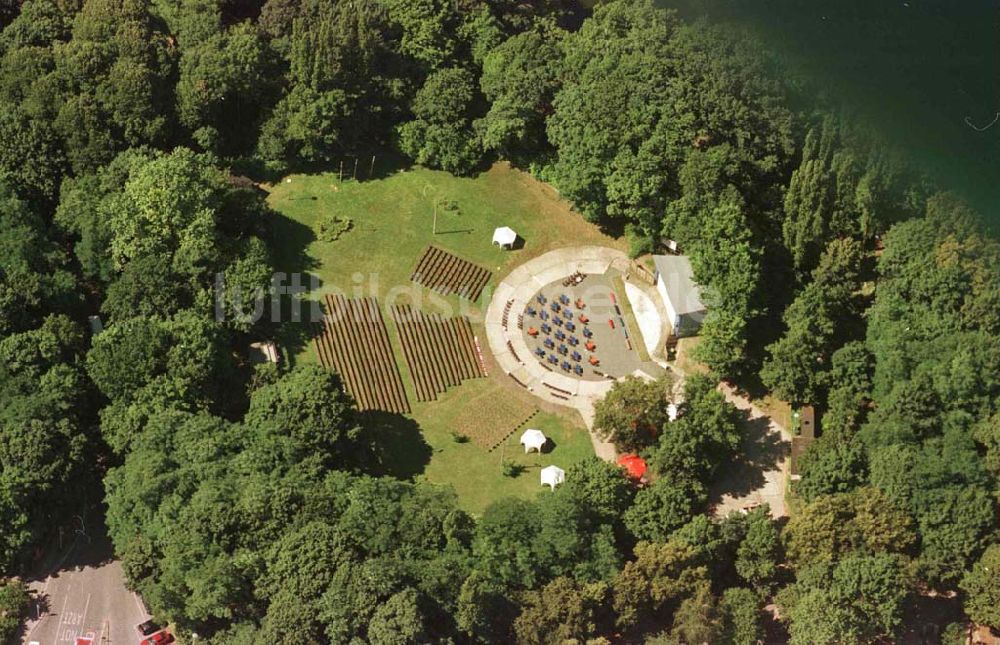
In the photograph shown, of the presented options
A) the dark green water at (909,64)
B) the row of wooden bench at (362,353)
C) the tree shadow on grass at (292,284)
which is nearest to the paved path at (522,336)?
the row of wooden bench at (362,353)

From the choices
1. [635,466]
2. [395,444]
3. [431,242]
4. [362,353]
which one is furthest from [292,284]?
[635,466]

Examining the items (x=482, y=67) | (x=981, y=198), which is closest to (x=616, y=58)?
(x=482, y=67)

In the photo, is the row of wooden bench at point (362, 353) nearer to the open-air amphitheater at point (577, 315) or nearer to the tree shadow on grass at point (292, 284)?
the tree shadow on grass at point (292, 284)

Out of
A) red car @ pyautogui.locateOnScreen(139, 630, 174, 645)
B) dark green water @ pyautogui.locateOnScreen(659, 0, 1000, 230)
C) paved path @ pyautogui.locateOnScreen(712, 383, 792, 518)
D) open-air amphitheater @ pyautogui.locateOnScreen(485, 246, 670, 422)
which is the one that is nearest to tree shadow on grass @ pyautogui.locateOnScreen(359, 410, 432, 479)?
open-air amphitheater @ pyautogui.locateOnScreen(485, 246, 670, 422)

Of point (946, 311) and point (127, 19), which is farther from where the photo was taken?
point (127, 19)

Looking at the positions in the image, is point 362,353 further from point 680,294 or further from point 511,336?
point 680,294

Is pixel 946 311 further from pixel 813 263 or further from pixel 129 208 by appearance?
pixel 129 208
